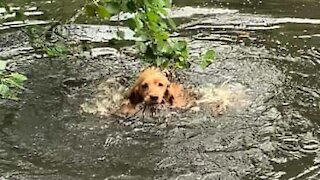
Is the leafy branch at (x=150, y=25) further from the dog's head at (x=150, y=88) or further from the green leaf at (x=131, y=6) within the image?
the dog's head at (x=150, y=88)

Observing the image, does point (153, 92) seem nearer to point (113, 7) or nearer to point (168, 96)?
point (168, 96)

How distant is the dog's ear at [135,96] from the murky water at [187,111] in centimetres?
20

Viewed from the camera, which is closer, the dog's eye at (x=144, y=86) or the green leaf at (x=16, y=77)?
the green leaf at (x=16, y=77)

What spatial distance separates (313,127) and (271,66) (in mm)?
1503

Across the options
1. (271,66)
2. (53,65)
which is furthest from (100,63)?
(271,66)

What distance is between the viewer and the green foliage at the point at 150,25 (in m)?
4.69

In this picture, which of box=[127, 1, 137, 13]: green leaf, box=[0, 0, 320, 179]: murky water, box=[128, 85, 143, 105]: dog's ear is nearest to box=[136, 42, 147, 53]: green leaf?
box=[127, 1, 137, 13]: green leaf

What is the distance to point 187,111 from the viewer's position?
6984mm

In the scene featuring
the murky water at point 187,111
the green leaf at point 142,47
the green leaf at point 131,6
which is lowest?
the murky water at point 187,111

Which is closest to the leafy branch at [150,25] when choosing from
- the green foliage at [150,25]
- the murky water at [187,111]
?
the green foliage at [150,25]

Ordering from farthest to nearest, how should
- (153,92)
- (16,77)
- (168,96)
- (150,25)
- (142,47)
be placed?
1. (168,96)
2. (153,92)
3. (142,47)
4. (150,25)
5. (16,77)

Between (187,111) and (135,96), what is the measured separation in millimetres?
537


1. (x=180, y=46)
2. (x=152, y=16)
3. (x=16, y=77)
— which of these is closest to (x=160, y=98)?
(x=180, y=46)

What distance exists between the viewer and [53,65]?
8062 millimetres
